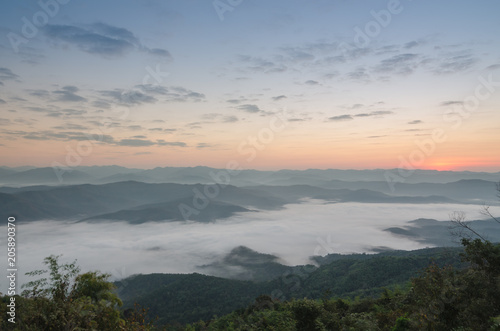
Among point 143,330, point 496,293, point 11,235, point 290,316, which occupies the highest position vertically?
point 11,235

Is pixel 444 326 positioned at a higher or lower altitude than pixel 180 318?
higher

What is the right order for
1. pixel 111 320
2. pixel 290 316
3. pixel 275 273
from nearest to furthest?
pixel 111 320
pixel 290 316
pixel 275 273

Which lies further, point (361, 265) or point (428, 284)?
point (361, 265)

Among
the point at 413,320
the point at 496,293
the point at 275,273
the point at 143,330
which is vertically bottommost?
the point at 275,273

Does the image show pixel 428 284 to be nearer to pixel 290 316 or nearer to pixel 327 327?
pixel 327 327

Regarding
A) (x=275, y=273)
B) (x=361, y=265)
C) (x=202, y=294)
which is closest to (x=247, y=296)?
(x=202, y=294)

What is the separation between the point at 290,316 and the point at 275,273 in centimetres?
15982

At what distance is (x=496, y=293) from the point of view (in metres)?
11.3

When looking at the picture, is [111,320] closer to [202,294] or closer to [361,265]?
[202,294]

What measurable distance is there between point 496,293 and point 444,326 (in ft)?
8.78

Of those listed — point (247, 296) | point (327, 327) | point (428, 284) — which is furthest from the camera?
point (247, 296)

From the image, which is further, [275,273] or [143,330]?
[275,273]

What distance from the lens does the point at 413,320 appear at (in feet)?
38.3

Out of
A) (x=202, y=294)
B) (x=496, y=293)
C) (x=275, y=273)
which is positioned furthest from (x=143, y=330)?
(x=275, y=273)
